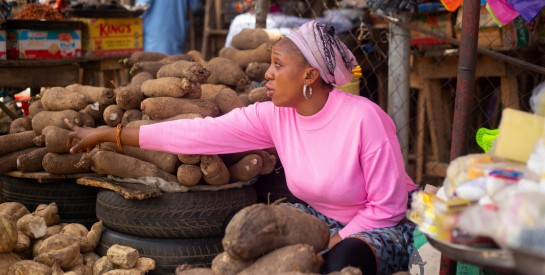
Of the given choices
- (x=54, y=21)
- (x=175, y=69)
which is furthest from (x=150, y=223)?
(x=54, y=21)

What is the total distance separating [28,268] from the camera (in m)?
3.44

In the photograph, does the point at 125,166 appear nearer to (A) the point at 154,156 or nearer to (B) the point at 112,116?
(A) the point at 154,156

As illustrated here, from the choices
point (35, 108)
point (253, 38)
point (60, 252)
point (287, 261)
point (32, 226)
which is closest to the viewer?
point (287, 261)

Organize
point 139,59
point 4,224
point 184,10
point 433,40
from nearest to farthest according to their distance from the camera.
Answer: point 4,224
point 139,59
point 433,40
point 184,10

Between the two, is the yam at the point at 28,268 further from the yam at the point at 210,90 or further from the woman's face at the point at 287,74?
the yam at the point at 210,90

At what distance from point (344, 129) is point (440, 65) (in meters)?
3.19

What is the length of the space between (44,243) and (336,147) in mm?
1787

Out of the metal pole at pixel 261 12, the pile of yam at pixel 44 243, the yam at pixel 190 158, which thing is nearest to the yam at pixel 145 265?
the pile of yam at pixel 44 243

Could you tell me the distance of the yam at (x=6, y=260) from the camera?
351cm

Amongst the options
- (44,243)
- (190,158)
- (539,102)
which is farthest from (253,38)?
(539,102)

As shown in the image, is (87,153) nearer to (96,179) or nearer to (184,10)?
(96,179)

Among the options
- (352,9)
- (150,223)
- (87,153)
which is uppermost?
(352,9)

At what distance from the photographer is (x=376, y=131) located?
309cm

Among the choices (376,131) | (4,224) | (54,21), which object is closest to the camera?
(376,131)
